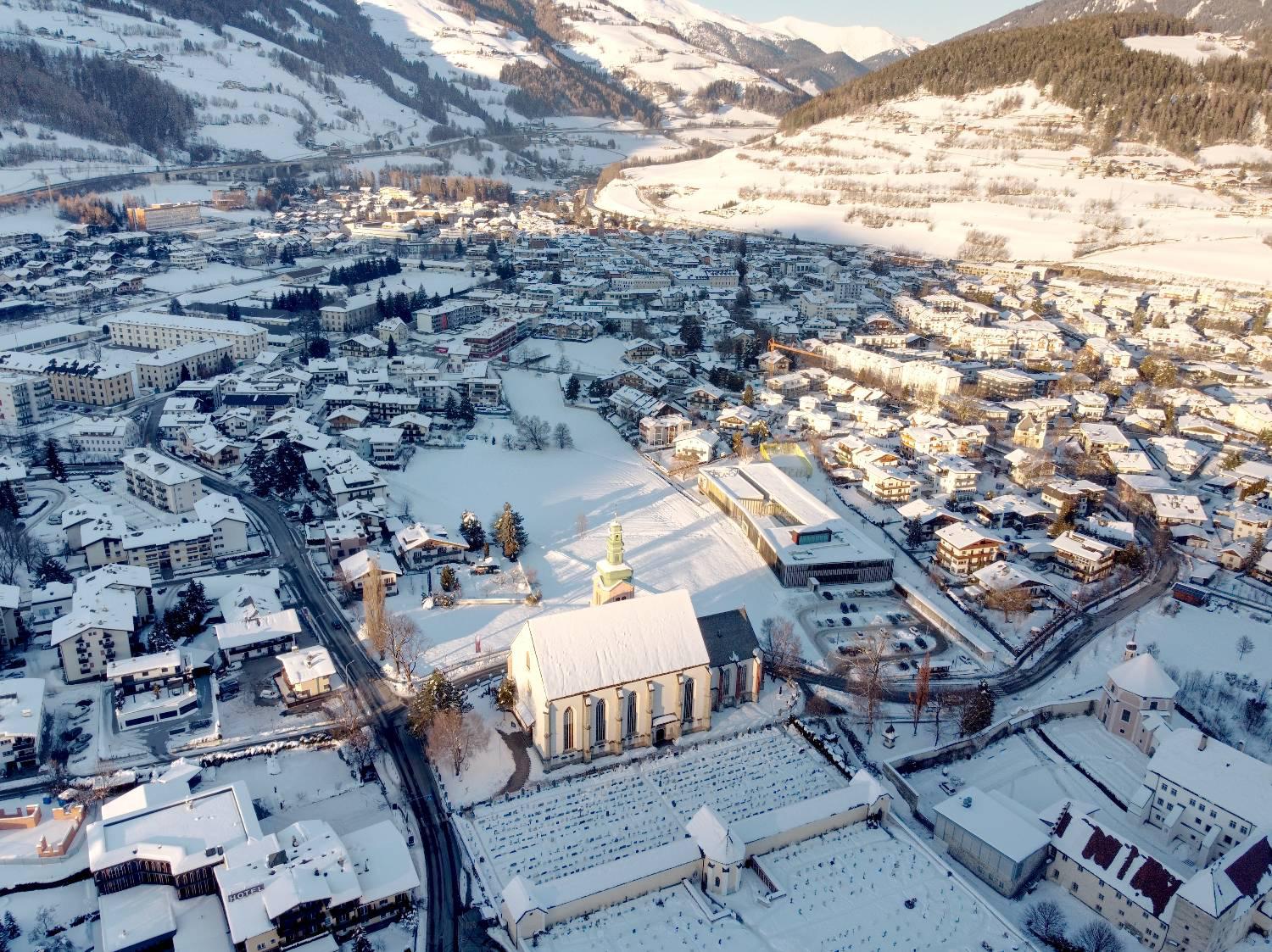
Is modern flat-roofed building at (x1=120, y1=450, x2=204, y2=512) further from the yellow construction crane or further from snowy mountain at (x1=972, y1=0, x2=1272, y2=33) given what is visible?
snowy mountain at (x1=972, y1=0, x2=1272, y2=33)

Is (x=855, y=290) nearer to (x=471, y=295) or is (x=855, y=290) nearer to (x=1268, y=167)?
(x=471, y=295)

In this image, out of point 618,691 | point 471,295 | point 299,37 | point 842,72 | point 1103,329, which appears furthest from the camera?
point 842,72

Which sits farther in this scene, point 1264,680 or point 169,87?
point 169,87

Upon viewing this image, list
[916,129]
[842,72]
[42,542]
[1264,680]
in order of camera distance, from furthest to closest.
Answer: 1. [842,72]
2. [916,129]
3. [42,542]
4. [1264,680]

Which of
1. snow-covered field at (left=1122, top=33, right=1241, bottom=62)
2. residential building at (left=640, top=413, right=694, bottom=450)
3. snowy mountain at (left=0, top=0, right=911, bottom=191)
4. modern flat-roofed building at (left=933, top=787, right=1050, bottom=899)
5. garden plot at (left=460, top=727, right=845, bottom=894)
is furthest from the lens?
snowy mountain at (left=0, top=0, right=911, bottom=191)

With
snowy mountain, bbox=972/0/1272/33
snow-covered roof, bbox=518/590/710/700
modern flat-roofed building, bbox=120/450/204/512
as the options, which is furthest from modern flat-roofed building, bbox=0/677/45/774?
snowy mountain, bbox=972/0/1272/33

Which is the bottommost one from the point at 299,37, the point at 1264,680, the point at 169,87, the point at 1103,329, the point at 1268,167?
the point at 1264,680

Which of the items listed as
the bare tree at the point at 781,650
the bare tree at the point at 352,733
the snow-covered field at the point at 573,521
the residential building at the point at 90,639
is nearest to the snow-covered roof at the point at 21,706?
the residential building at the point at 90,639

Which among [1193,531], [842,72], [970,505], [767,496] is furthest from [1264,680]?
[842,72]

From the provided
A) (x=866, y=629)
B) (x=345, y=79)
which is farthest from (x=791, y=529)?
(x=345, y=79)
